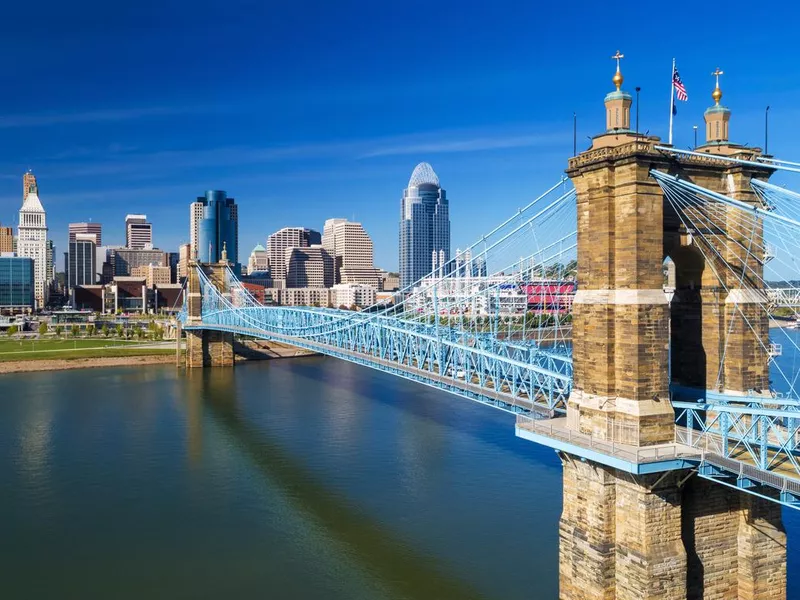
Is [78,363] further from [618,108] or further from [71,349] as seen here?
[618,108]

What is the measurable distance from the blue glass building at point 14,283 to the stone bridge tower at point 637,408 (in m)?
150

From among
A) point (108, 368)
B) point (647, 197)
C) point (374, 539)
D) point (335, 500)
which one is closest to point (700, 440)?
point (647, 197)

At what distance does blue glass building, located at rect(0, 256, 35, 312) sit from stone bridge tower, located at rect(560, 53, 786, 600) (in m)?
150

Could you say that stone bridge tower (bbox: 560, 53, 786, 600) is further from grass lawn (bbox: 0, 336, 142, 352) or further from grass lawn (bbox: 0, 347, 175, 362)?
grass lawn (bbox: 0, 336, 142, 352)

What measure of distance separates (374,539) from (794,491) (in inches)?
560

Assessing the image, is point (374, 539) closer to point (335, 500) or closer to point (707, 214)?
point (335, 500)

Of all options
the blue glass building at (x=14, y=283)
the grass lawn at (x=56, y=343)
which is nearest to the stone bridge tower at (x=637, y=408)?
the grass lawn at (x=56, y=343)

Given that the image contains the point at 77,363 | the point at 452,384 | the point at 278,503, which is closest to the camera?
the point at 452,384

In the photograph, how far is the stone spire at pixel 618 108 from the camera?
18438mm

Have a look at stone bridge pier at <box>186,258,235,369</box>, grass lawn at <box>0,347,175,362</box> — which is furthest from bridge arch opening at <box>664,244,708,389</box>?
grass lawn at <box>0,347,175,362</box>

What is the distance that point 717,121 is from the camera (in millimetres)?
20500

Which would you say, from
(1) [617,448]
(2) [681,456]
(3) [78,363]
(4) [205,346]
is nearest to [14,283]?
(3) [78,363]

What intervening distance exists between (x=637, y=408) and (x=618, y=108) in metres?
7.58

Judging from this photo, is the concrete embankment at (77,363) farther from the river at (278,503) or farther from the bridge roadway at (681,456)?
the bridge roadway at (681,456)
